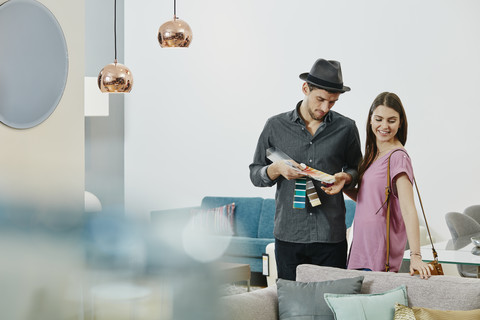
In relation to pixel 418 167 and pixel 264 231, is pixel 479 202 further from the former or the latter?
pixel 264 231

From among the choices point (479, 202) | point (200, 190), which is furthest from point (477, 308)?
point (200, 190)

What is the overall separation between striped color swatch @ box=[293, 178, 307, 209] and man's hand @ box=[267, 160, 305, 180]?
0.11 ft

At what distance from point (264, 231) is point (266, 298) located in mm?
3790

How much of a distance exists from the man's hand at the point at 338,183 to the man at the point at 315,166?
6 centimetres

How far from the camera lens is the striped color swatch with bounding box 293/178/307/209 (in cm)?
240

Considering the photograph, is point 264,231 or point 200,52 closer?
point 264,231

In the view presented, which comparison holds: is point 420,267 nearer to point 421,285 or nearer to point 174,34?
point 421,285

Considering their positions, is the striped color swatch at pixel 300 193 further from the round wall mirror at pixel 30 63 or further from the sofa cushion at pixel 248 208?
the sofa cushion at pixel 248 208

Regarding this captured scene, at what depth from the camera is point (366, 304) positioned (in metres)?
2.19

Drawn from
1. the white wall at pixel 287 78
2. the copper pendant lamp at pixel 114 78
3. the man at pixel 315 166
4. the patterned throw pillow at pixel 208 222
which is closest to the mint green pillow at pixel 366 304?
the man at pixel 315 166

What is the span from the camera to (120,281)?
26 cm

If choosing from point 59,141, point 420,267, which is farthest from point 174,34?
point 59,141

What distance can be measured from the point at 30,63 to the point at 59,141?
7 centimetres

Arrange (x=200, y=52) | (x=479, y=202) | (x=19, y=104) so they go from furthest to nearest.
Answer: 1. (x=200, y=52)
2. (x=479, y=202)
3. (x=19, y=104)
